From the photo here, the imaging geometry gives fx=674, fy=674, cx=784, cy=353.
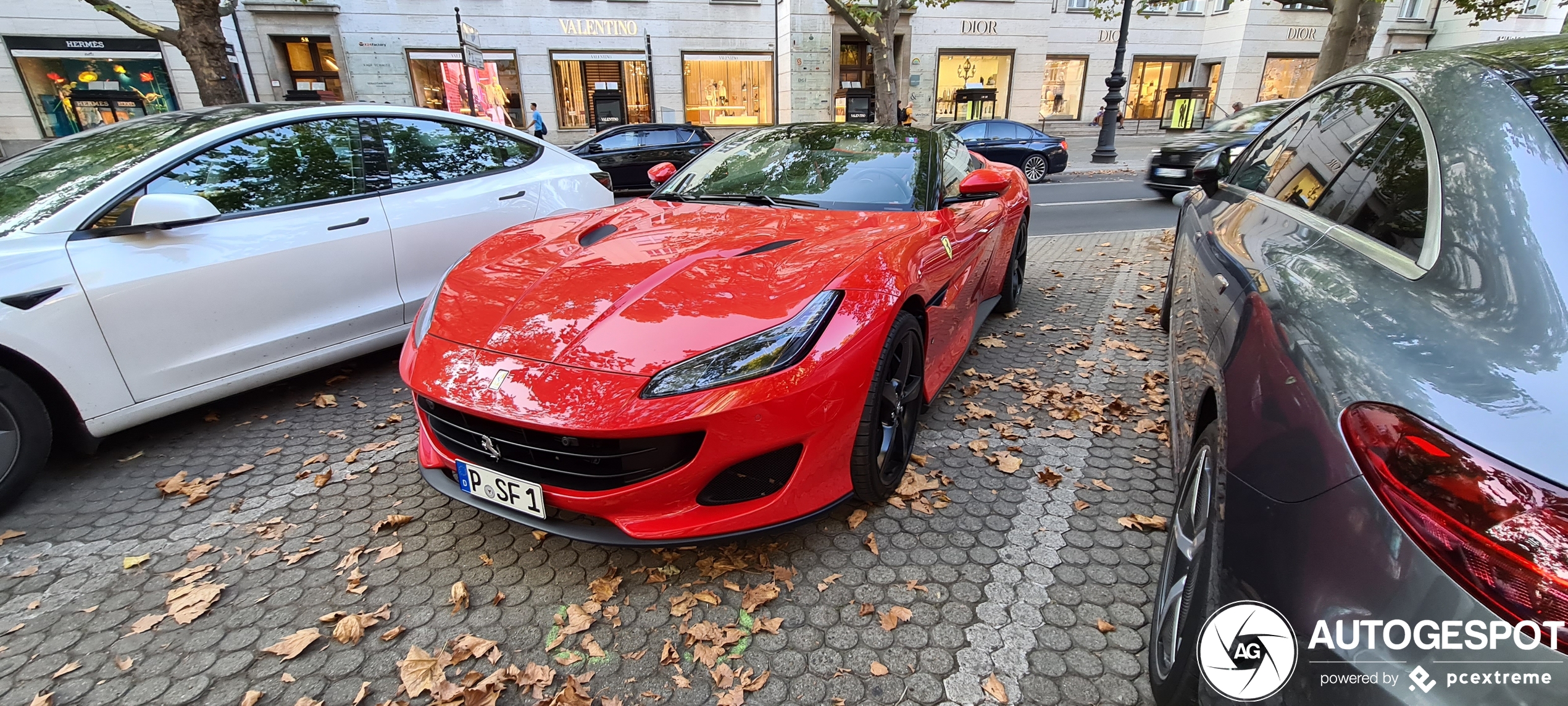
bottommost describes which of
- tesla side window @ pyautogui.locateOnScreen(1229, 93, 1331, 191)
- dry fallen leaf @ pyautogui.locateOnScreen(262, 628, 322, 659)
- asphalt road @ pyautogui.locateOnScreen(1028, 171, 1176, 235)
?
asphalt road @ pyautogui.locateOnScreen(1028, 171, 1176, 235)

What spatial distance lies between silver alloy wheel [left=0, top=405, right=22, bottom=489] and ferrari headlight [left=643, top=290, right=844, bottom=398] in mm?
2573

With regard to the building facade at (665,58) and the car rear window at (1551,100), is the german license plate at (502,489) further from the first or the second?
the building facade at (665,58)

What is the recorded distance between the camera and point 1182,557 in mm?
1753

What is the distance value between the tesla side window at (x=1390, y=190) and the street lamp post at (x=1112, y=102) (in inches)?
706

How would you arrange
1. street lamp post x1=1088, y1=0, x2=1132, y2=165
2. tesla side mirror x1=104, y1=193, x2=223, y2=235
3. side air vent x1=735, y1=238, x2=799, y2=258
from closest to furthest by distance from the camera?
side air vent x1=735, y1=238, x2=799, y2=258, tesla side mirror x1=104, y1=193, x2=223, y2=235, street lamp post x1=1088, y1=0, x2=1132, y2=165

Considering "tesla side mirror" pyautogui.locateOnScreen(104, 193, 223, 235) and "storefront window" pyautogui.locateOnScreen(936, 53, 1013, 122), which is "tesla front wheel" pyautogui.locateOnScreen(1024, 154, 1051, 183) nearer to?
"storefront window" pyautogui.locateOnScreen(936, 53, 1013, 122)

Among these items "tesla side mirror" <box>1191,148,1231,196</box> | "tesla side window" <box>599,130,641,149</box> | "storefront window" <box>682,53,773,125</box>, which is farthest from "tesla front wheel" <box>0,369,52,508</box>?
"storefront window" <box>682,53,773,125</box>

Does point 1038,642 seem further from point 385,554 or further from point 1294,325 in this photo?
point 385,554

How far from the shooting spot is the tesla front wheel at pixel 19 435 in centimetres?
252

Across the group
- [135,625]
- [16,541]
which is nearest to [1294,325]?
[135,625]

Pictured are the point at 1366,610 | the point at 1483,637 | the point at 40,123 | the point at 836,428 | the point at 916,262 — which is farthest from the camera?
the point at 40,123

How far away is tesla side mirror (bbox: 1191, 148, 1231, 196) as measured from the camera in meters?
3.38

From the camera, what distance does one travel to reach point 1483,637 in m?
0.86

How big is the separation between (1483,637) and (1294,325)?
0.77 metres
